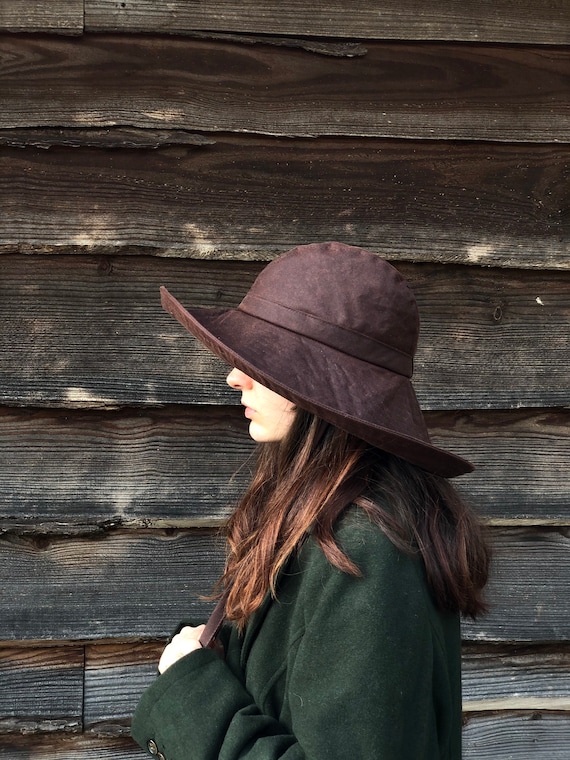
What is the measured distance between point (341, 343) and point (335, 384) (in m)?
0.07

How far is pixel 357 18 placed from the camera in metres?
1.89

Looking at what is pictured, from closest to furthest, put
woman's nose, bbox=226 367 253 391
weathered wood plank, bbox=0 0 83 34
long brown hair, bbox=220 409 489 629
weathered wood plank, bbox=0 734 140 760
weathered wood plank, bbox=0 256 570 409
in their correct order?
long brown hair, bbox=220 409 489 629
woman's nose, bbox=226 367 253 391
weathered wood plank, bbox=0 0 83 34
weathered wood plank, bbox=0 256 570 409
weathered wood plank, bbox=0 734 140 760

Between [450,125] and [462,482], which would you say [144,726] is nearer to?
[462,482]

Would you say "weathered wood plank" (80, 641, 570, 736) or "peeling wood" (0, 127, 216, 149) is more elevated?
"peeling wood" (0, 127, 216, 149)

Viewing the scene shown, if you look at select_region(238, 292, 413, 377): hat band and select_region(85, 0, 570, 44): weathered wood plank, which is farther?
select_region(85, 0, 570, 44): weathered wood plank

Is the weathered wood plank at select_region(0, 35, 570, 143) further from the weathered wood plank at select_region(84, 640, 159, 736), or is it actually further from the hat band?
the weathered wood plank at select_region(84, 640, 159, 736)

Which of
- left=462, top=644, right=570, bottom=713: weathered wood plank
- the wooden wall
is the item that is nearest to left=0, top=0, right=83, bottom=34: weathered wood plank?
the wooden wall

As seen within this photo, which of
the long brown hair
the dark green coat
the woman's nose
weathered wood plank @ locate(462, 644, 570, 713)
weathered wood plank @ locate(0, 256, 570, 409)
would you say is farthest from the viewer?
weathered wood plank @ locate(462, 644, 570, 713)

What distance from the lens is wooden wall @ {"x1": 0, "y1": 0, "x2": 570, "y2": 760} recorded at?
1857mm

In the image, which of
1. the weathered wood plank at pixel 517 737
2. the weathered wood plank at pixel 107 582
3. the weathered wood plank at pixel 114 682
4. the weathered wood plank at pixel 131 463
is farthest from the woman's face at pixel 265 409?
the weathered wood plank at pixel 517 737

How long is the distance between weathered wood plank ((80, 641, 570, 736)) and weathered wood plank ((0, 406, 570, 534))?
1.23ft

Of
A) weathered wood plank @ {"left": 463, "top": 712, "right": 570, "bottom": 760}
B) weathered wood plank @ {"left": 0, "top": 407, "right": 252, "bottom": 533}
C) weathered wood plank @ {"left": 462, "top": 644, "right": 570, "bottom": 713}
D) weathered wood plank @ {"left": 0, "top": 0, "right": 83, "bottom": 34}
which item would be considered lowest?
weathered wood plank @ {"left": 463, "top": 712, "right": 570, "bottom": 760}

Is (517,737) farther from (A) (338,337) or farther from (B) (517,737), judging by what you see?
(A) (338,337)

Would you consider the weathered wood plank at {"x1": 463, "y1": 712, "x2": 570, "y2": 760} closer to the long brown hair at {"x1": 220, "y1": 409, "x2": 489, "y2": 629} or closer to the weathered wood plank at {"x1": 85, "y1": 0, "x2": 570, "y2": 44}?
the long brown hair at {"x1": 220, "y1": 409, "x2": 489, "y2": 629}
